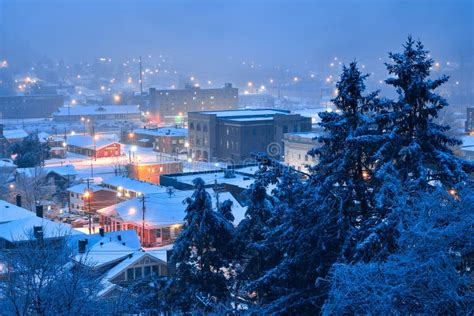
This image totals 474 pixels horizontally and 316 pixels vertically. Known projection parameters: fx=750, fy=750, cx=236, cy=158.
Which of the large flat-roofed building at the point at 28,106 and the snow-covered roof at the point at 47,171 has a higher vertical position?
the large flat-roofed building at the point at 28,106

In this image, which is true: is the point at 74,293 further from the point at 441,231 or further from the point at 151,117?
the point at 151,117

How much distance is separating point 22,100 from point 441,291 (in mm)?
56953

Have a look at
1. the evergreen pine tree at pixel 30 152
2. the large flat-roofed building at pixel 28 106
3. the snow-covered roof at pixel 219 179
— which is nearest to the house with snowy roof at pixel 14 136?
the evergreen pine tree at pixel 30 152

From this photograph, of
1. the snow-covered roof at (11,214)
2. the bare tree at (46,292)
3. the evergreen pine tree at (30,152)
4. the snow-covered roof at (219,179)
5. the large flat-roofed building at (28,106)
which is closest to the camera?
the bare tree at (46,292)

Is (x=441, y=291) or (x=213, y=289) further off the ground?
(x=441, y=291)

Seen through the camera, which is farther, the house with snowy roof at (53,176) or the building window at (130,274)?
the house with snowy roof at (53,176)

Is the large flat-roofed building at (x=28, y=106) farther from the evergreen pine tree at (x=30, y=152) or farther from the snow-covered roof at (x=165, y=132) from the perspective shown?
the evergreen pine tree at (x=30, y=152)

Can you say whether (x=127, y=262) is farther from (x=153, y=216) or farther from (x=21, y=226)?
(x=153, y=216)

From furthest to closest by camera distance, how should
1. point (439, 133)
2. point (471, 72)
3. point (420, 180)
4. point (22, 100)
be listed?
point (471, 72) → point (22, 100) → point (439, 133) → point (420, 180)

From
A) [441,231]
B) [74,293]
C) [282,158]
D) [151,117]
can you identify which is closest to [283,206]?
[74,293]

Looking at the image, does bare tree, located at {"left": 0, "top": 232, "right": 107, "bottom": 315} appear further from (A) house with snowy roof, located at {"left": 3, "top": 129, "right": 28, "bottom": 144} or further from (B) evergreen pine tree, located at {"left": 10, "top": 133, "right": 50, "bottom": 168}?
(A) house with snowy roof, located at {"left": 3, "top": 129, "right": 28, "bottom": 144}

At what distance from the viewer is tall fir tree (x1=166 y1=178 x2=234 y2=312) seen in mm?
7945

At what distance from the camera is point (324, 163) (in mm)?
6652

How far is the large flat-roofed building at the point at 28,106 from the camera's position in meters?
57.6
